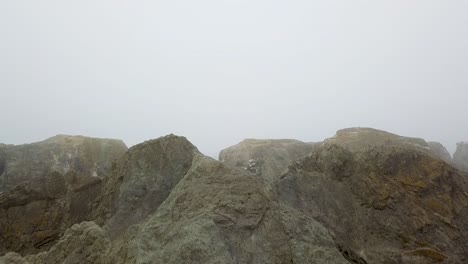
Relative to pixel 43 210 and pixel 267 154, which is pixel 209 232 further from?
pixel 267 154

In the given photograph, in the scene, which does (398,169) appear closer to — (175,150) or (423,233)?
(423,233)

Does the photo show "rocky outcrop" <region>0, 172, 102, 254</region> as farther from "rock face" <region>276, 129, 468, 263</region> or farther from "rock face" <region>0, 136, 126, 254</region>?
"rock face" <region>276, 129, 468, 263</region>

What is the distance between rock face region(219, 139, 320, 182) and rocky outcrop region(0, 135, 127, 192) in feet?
81.8

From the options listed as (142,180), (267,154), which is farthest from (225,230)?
(267,154)

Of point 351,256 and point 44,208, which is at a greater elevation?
point 44,208

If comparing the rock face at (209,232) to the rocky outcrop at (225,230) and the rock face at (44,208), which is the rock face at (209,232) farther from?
the rock face at (44,208)

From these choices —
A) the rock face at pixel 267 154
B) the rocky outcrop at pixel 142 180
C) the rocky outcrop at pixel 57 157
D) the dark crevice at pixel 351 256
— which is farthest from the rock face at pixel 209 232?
the rocky outcrop at pixel 57 157

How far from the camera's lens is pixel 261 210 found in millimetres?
12023

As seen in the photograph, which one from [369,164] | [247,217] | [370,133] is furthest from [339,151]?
[370,133]

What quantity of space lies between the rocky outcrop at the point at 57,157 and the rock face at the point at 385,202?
51.4m

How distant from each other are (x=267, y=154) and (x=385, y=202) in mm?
54011

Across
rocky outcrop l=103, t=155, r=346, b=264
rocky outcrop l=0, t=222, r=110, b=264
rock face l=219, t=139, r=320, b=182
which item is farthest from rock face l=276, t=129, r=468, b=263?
rock face l=219, t=139, r=320, b=182

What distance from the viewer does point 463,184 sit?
53.5 feet

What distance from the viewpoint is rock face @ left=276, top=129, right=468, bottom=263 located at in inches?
548
